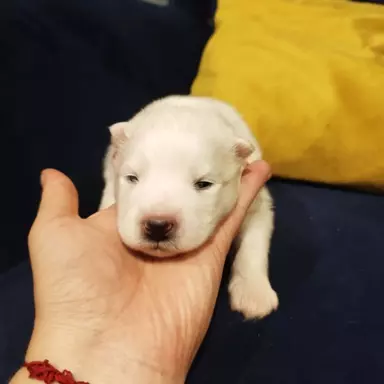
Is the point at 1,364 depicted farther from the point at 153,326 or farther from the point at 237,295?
the point at 237,295

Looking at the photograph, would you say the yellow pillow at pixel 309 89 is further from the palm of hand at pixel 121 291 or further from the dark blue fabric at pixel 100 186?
the palm of hand at pixel 121 291

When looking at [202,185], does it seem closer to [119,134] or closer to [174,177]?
[174,177]

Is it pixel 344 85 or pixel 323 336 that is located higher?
pixel 344 85

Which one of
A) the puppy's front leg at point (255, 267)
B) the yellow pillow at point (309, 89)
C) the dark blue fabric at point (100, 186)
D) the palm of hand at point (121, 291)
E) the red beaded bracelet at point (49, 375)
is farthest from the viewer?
the yellow pillow at point (309, 89)

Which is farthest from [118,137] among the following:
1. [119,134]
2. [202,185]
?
[202,185]

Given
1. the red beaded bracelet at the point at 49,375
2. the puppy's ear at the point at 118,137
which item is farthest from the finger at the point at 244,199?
the red beaded bracelet at the point at 49,375

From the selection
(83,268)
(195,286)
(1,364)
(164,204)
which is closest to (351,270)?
(195,286)
